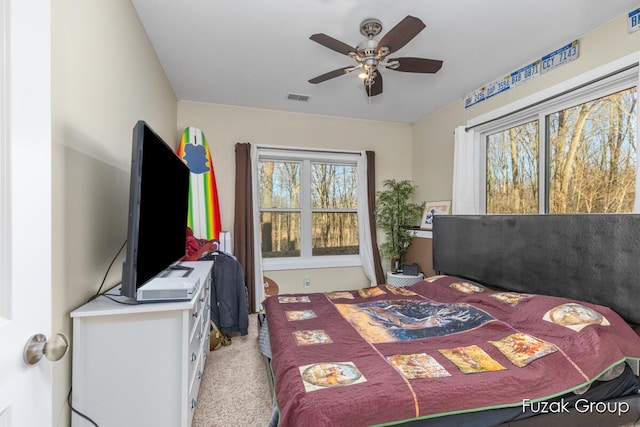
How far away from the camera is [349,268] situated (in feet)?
13.9

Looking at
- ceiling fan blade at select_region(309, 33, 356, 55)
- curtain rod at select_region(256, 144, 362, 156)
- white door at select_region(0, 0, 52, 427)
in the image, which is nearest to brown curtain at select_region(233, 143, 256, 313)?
curtain rod at select_region(256, 144, 362, 156)

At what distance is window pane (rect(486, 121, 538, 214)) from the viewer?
280 cm

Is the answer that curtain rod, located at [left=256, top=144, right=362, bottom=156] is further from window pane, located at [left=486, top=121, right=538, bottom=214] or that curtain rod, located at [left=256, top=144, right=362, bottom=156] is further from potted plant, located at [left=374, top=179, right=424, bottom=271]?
window pane, located at [left=486, top=121, right=538, bottom=214]

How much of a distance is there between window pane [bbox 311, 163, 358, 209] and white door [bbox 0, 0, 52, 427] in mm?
3612

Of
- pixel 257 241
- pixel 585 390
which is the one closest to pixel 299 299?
pixel 257 241

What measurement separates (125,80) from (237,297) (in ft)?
6.26

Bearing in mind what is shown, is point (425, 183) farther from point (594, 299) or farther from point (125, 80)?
point (125, 80)

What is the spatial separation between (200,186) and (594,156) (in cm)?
354

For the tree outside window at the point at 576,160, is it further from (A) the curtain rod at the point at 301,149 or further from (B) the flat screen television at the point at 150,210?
(B) the flat screen television at the point at 150,210

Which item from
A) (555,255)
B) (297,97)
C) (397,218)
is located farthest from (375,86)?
(397,218)

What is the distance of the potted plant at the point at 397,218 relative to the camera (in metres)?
4.07

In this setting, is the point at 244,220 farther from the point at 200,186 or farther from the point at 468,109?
the point at 468,109

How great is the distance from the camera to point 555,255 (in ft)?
7.06

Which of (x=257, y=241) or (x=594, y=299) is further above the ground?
(x=257, y=241)
